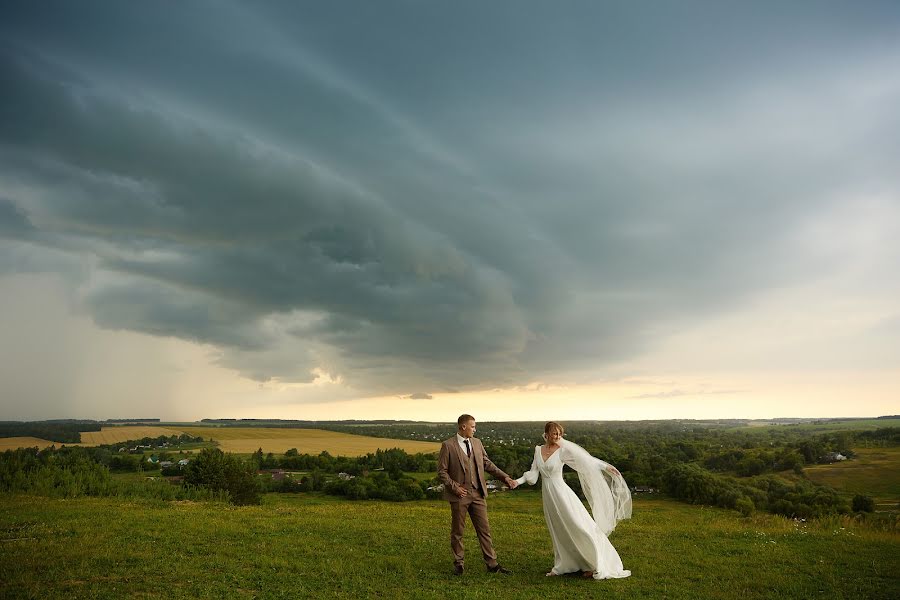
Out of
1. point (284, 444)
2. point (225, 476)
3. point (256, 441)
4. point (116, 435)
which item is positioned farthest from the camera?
point (256, 441)

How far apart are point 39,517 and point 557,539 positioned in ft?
57.7

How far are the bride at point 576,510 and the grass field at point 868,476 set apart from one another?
81.5m

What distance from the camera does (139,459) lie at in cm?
7750

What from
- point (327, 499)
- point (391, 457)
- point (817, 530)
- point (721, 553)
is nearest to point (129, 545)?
point (721, 553)

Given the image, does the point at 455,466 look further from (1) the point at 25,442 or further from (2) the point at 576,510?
(1) the point at 25,442

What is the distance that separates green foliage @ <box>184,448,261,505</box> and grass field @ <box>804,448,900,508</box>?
81728mm

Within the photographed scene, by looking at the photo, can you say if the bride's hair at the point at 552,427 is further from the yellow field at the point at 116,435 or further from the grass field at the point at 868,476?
the yellow field at the point at 116,435

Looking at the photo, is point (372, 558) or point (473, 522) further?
point (372, 558)

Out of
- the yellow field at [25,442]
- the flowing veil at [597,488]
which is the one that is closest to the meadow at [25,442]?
the yellow field at [25,442]

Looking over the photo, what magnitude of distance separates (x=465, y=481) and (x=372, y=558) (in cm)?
Result: 382

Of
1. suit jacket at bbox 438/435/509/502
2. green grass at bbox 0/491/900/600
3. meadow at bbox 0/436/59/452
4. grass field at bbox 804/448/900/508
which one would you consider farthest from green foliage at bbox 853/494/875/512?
meadow at bbox 0/436/59/452

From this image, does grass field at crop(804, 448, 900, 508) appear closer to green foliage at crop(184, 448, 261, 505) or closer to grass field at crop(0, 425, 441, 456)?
grass field at crop(0, 425, 441, 456)

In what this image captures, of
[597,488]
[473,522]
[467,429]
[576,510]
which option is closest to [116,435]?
→ [473,522]

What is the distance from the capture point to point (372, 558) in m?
13.7
